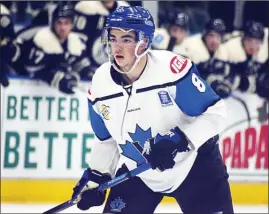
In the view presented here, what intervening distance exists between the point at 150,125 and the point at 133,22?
338 millimetres

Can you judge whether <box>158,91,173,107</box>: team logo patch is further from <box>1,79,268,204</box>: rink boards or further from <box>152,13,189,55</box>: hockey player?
<box>152,13,189,55</box>: hockey player

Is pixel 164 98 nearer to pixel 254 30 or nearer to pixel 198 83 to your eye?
pixel 198 83

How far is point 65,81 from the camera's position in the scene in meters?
4.19

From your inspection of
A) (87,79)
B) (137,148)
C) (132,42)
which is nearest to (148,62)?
(132,42)

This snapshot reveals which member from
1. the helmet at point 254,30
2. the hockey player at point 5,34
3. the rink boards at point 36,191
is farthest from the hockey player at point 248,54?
the hockey player at point 5,34

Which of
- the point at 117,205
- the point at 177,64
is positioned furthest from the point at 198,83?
the point at 117,205

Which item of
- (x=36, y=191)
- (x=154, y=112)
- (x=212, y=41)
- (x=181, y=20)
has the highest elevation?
(x=154, y=112)

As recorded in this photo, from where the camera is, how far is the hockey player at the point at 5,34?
4117 mm

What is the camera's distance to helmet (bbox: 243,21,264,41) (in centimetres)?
441

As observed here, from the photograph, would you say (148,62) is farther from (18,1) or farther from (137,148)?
(18,1)

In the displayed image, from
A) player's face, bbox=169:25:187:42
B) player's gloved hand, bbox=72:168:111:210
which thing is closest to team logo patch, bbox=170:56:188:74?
player's gloved hand, bbox=72:168:111:210

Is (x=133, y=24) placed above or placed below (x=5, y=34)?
above

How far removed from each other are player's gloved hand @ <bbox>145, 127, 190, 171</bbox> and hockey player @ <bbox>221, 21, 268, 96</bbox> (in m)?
2.26

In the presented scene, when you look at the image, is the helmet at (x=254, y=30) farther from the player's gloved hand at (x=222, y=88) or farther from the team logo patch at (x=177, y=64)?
the team logo patch at (x=177, y=64)
